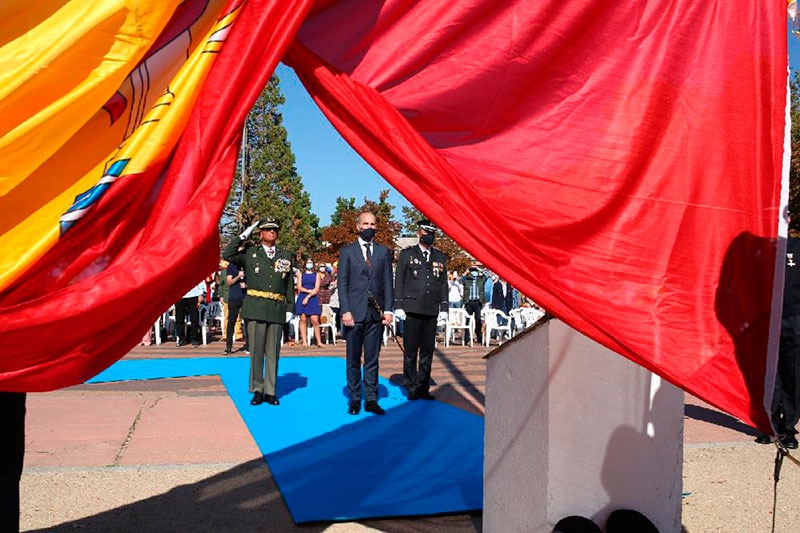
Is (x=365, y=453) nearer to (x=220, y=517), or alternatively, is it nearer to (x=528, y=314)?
(x=220, y=517)

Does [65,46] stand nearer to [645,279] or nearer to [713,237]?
[645,279]

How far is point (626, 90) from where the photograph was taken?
2.72 metres

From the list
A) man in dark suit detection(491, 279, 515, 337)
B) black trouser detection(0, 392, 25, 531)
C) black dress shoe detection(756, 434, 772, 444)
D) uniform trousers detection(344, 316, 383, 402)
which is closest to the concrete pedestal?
black trouser detection(0, 392, 25, 531)

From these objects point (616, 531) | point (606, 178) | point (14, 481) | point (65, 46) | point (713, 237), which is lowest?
point (616, 531)

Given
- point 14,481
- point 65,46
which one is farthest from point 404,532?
point 65,46

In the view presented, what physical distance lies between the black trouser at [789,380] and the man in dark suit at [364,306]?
13.9ft

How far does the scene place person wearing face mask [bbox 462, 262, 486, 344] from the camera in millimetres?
20172

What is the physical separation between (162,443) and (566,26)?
5.76 m

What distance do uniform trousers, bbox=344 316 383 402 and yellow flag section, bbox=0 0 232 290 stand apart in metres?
6.29

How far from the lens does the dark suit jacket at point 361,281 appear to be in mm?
8672

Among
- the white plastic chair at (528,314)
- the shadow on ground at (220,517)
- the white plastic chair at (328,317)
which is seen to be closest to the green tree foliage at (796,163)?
the white plastic chair at (528,314)

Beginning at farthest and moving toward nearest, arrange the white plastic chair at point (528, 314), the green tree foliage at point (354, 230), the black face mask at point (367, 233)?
the green tree foliage at point (354, 230)
the white plastic chair at point (528, 314)
the black face mask at point (367, 233)

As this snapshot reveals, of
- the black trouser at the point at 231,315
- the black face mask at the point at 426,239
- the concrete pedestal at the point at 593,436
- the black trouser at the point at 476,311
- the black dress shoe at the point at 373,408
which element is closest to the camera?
the concrete pedestal at the point at 593,436

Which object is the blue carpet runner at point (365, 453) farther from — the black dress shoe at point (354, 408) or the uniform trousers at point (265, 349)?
the uniform trousers at point (265, 349)
